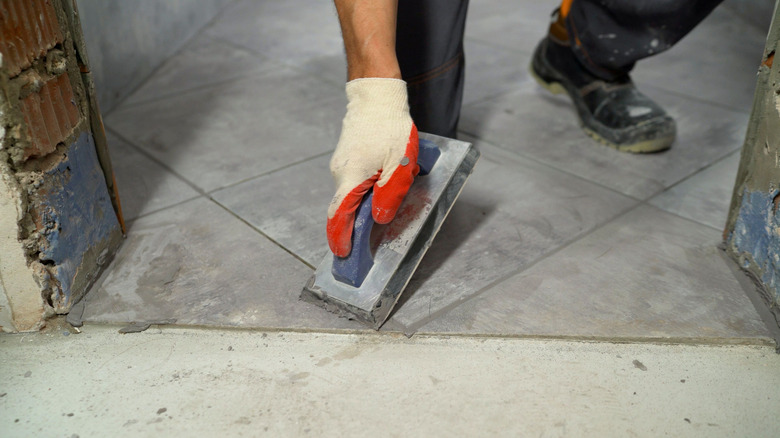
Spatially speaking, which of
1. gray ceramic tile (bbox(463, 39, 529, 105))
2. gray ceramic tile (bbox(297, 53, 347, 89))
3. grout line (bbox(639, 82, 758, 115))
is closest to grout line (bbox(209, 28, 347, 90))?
gray ceramic tile (bbox(297, 53, 347, 89))

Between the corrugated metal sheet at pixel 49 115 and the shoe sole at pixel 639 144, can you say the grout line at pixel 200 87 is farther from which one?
the shoe sole at pixel 639 144

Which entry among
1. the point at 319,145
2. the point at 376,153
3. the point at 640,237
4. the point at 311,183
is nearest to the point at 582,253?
the point at 640,237

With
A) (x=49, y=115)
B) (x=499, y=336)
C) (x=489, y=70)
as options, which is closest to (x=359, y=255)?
(x=499, y=336)

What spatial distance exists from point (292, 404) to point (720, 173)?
1.47 m

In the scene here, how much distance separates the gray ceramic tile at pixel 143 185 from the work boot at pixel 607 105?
4.31 ft

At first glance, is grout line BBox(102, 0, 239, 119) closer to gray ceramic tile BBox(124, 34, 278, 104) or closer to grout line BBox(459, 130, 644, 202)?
gray ceramic tile BBox(124, 34, 278, 104)

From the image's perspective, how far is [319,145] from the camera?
6.39ft

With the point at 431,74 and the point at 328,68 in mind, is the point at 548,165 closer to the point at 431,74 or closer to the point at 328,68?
the point at 431,74

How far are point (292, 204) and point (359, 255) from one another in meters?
0.51

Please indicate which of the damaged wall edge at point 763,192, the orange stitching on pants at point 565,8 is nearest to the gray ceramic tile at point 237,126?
the orange stitching on pants at point 565,8

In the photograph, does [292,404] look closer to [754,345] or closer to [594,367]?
[594,367]

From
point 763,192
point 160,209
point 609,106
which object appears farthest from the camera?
point 609,106

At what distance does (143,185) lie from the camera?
1.71 metres

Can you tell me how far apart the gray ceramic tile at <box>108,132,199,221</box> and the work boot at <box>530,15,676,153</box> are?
1314 millimetres
